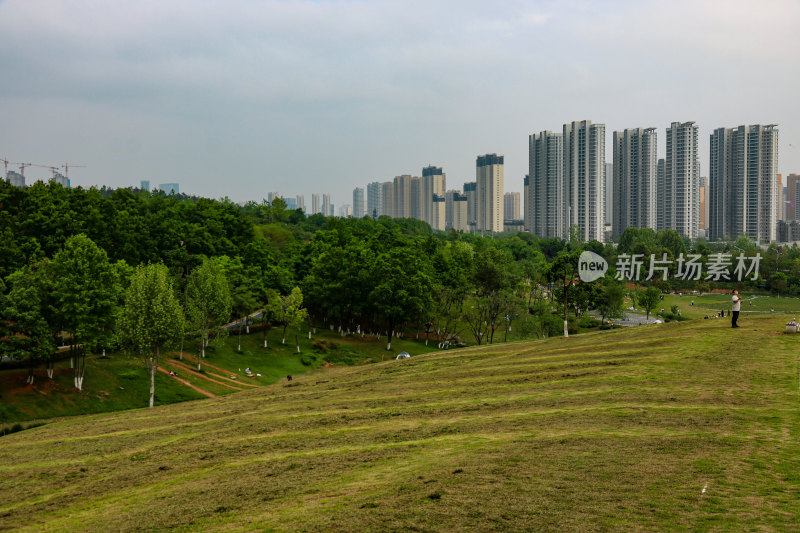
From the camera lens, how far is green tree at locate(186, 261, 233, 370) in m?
58.6

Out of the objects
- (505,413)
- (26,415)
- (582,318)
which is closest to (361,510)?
(505,413)

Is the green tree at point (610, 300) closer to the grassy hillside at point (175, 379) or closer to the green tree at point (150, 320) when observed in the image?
the grassy hillside at point (175, 379)

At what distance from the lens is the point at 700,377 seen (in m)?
24.8

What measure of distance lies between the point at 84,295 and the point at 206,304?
15.4 m

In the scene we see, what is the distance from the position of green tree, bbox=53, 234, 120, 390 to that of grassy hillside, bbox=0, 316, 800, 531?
13.3m

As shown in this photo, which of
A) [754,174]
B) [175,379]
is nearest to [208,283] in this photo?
[175,379]

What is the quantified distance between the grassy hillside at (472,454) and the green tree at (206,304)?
25113 millimetres

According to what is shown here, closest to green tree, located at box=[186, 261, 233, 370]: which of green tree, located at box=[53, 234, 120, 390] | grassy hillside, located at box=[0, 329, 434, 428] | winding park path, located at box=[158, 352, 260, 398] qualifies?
winding park path, located at box=[158, 352, 260, 398]

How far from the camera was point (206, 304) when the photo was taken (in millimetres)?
60531

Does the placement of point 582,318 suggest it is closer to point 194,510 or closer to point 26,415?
point 26,415

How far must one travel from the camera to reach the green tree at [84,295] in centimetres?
4516

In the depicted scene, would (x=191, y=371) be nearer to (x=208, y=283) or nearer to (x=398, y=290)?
(x=208, y=283)

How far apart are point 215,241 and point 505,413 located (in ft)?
229

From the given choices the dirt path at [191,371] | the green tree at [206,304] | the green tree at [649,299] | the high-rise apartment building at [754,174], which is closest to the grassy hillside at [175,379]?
the dirt path at [191,371]
